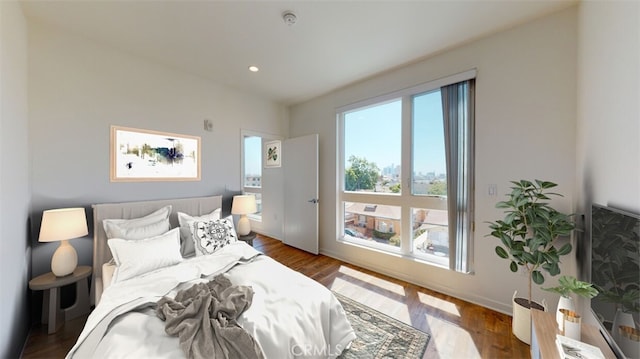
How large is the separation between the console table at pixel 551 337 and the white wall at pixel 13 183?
121 inches

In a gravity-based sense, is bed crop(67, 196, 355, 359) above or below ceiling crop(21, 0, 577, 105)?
below

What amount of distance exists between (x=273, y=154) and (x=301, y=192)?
1.21 meters

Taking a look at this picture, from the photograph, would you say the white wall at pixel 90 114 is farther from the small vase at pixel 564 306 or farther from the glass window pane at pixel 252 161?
the small vase at pixel 564 306

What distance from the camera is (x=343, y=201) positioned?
3.57 m

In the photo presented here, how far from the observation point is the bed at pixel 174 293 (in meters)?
1.13

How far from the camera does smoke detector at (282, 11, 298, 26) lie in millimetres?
1872

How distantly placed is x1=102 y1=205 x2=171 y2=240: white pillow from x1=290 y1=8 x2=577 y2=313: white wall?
2884mm

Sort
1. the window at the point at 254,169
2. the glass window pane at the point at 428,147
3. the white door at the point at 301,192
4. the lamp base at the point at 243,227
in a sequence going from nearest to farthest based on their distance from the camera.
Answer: the glass window pane at the point at 428,147 → the lamp base at the point at 243,227 → the white door at the point at 301,192 → the window at the point at 254,169

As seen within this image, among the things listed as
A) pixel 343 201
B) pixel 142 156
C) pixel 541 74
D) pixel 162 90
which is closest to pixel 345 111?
pixel 343 201

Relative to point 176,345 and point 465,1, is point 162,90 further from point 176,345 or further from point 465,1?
point 465,1

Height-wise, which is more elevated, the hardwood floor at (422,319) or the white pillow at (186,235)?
the white pillow at (186,235)

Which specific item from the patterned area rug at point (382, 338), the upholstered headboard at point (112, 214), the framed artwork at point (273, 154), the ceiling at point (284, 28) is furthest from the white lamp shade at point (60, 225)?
the framed artwork at point (273, 154)

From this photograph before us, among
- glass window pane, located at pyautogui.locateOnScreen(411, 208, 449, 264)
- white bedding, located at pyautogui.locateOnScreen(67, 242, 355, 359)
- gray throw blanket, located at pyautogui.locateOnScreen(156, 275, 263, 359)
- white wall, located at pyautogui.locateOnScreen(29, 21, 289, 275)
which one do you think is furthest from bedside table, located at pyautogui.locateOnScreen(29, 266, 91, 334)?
glass window pane, located at pyautogui.locateOnScreen(411, 208, 449, 264)

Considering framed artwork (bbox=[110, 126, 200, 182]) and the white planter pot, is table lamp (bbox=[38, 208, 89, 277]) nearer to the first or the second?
framed artwork (bbox=[110, 126, 200, 182])
